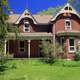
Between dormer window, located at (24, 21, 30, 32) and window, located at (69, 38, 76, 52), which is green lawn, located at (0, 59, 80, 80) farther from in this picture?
dormer window, located at (24, 21, 30, 32)

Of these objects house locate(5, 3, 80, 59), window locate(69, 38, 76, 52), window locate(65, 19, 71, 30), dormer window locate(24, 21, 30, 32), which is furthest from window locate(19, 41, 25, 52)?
window locate(69, 38, 76, 52)

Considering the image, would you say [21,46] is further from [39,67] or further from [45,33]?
[39,67]

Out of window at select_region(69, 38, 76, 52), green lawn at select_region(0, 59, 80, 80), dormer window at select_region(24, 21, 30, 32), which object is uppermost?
dormer window at select_region(24, 21, 30, 32)

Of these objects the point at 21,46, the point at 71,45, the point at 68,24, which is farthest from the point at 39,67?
the point at 68,24

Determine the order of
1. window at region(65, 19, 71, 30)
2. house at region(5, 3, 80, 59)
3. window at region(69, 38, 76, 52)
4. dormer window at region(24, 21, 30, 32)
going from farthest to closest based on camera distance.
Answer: dormer window at region(24, 21, 30, 32)
window at region(65, 19, 71, 30)
window at region(69, 38, 76, 52)
house at region(5, 3, 80, 59)

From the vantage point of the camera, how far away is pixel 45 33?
1736 inches

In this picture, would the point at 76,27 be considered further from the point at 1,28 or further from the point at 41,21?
the point at 1,28

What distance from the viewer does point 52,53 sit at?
39031mm

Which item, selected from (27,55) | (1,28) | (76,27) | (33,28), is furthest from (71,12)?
(1,28)

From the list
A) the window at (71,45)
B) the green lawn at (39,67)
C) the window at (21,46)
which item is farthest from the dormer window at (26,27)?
the green lawn at (39,67)

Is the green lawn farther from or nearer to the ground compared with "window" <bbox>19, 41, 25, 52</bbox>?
nearer to the ground

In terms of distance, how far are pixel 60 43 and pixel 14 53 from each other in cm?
731

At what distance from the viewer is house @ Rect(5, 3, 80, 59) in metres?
42.7

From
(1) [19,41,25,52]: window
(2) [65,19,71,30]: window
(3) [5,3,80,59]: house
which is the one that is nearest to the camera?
(3) [5,3,80,59]: house
